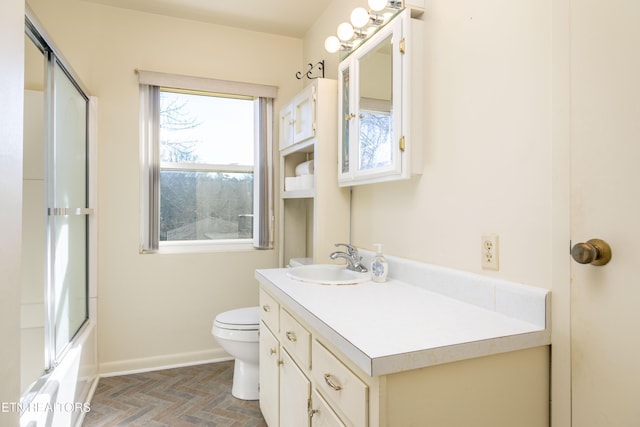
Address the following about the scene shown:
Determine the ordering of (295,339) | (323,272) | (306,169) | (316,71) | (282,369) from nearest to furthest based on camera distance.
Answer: (295,339) → (282,369) → (323,272) → (306,169) → (316,71)

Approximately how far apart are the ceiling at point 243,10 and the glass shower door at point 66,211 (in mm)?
790

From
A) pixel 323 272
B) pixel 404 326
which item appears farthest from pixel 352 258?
pixel 404 326

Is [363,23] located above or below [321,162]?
above

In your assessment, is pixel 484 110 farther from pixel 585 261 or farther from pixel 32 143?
pixel 32 143

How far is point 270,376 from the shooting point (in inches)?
65.7

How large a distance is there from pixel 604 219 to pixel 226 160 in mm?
2431

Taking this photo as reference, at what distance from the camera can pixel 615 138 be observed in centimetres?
87

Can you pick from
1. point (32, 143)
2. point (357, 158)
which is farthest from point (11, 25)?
point (357, 158)

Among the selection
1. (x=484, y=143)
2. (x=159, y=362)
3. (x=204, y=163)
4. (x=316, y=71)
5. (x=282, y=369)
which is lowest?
(x=159, y=362)

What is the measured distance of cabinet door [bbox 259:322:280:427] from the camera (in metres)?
1.57

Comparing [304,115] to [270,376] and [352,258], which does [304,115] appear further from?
[270,376]

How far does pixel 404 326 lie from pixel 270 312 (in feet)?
2.65

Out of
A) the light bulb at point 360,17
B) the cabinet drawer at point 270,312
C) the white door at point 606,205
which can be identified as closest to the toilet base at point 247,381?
the cabinet drawer at point 270,312

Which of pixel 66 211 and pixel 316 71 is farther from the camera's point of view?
pixel 316 71
